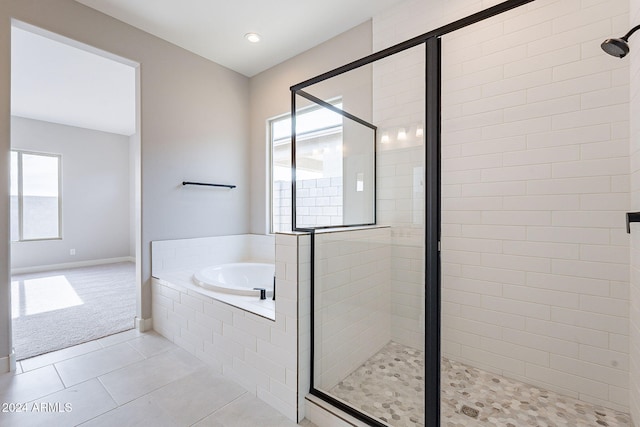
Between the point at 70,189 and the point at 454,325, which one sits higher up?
the point at 70,189

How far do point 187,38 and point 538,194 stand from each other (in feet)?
10.5

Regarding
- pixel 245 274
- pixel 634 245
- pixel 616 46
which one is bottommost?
pixel 245 274

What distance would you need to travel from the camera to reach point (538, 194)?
5.74 ft

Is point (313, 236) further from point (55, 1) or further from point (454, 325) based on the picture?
point (55, 1)

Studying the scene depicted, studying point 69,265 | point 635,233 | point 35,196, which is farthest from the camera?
point 69,265

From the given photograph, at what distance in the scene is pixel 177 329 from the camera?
2.38 meters

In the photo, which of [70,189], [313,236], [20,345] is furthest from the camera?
[70,189]

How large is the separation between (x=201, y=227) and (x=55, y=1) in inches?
82.8

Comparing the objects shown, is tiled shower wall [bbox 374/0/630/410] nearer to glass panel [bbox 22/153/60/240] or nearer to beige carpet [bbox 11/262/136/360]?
beige carpet [bbox 11/262/136/360]

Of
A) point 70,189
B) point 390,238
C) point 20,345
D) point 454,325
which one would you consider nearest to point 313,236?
point 390,238

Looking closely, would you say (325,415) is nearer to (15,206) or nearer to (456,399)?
(456,399)

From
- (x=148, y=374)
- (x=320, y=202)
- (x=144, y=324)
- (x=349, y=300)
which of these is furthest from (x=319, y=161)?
(x=144, y=324)

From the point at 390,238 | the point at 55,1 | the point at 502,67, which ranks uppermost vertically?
the point at 55,1

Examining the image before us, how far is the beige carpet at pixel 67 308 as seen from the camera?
2.47m
